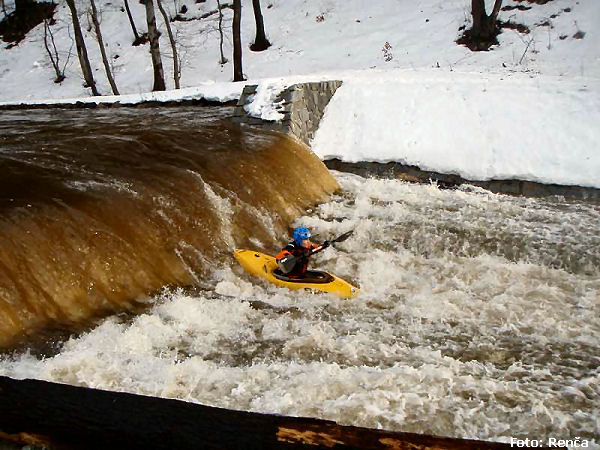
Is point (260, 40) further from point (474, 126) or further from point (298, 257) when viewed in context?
A: point (298, 257)

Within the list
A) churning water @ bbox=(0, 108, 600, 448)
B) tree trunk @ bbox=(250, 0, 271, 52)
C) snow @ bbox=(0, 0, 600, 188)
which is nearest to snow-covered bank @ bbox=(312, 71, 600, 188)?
snow @ bbox=(0, 0, 600, 188)

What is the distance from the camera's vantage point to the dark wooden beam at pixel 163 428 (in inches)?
86.5

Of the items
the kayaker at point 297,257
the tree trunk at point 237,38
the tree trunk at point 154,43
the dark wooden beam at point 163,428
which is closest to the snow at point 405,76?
the tree trunk at point 154,43

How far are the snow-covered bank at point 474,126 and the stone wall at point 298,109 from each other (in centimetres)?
26

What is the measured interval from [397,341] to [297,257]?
5.44 ft

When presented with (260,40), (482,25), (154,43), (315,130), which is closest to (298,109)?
(315,130)

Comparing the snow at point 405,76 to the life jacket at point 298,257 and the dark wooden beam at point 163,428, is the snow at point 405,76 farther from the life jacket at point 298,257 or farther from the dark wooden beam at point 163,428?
the dark wooden beam at point 163,428

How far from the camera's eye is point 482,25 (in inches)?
670

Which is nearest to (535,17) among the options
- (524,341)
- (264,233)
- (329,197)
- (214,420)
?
(329,197)

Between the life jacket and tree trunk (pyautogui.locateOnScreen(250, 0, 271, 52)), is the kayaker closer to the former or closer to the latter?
the life jacket

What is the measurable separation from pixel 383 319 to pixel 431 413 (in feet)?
4.62

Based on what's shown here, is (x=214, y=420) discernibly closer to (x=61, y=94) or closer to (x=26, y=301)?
(x=26, y=301)

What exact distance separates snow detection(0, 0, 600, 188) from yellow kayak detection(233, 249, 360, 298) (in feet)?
14.9

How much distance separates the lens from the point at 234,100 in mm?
11789
